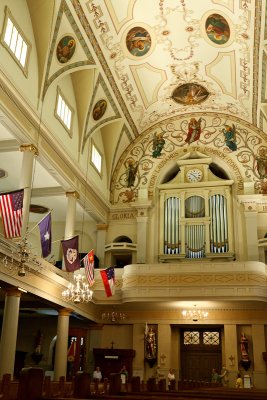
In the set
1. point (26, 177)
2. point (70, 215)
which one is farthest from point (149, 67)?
point (26, 177)

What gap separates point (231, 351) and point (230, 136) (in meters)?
10.8

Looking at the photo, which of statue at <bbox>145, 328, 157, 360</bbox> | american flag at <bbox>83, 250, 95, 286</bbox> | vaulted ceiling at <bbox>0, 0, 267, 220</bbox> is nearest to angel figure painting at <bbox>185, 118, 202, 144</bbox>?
vaulted ceiling at <bbox>0, 0, 267, 220</bbox>

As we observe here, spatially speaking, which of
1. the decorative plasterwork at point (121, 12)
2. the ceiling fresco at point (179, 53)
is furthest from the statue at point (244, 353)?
the decorative plasterwork at point (121, 12)

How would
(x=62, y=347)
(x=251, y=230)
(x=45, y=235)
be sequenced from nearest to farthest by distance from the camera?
(x=45, y=235)
(x=62, y=347)
(x=251, y=230)

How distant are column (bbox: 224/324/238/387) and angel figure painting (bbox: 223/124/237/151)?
29.8ft

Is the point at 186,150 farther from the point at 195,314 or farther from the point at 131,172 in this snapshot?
the point at 195,314

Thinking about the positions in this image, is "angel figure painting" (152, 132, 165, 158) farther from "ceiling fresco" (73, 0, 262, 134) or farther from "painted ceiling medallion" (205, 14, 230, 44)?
"painted ceiling medallion" (205, 14, 230, 44)

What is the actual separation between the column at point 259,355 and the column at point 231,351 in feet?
2.73

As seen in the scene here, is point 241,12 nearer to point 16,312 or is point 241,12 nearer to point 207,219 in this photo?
point 207,219

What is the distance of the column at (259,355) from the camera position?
19844 mm

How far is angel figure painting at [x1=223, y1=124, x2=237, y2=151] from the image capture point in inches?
947

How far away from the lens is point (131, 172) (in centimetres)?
2506

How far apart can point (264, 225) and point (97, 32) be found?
12.0 metres

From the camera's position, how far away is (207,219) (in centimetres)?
2277
